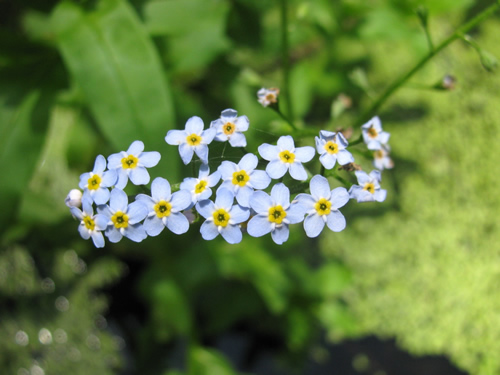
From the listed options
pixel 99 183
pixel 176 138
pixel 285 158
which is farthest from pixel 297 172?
pixel 99 183

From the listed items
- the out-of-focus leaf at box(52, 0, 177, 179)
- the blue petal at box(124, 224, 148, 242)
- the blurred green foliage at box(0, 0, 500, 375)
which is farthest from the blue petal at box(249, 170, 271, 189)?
the blurred green foliage at box(0, 0, 500, 375)

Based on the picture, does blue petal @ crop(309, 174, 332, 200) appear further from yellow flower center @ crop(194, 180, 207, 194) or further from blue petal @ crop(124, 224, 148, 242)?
blue petal @ crop(124, 224, 148, 242)

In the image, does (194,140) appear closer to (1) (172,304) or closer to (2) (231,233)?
(2) (231,233)

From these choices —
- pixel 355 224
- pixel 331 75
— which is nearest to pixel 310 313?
Result: pixel 355 224

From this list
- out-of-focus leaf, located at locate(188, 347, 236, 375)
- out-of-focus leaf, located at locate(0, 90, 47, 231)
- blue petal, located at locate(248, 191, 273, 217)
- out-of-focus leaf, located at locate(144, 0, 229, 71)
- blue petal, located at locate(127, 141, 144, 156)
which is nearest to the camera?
blue petal, located at locate(248, 191, 273, 217)

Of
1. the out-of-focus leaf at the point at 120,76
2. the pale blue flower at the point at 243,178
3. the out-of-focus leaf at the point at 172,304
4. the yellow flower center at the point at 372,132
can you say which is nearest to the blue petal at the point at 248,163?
the pale blue flower at the point at 243,178

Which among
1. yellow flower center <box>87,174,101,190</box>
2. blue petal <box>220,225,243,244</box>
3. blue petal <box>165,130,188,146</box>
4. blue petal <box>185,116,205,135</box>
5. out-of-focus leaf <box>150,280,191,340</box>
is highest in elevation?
blue petal <box>185,116,205,135</box>
